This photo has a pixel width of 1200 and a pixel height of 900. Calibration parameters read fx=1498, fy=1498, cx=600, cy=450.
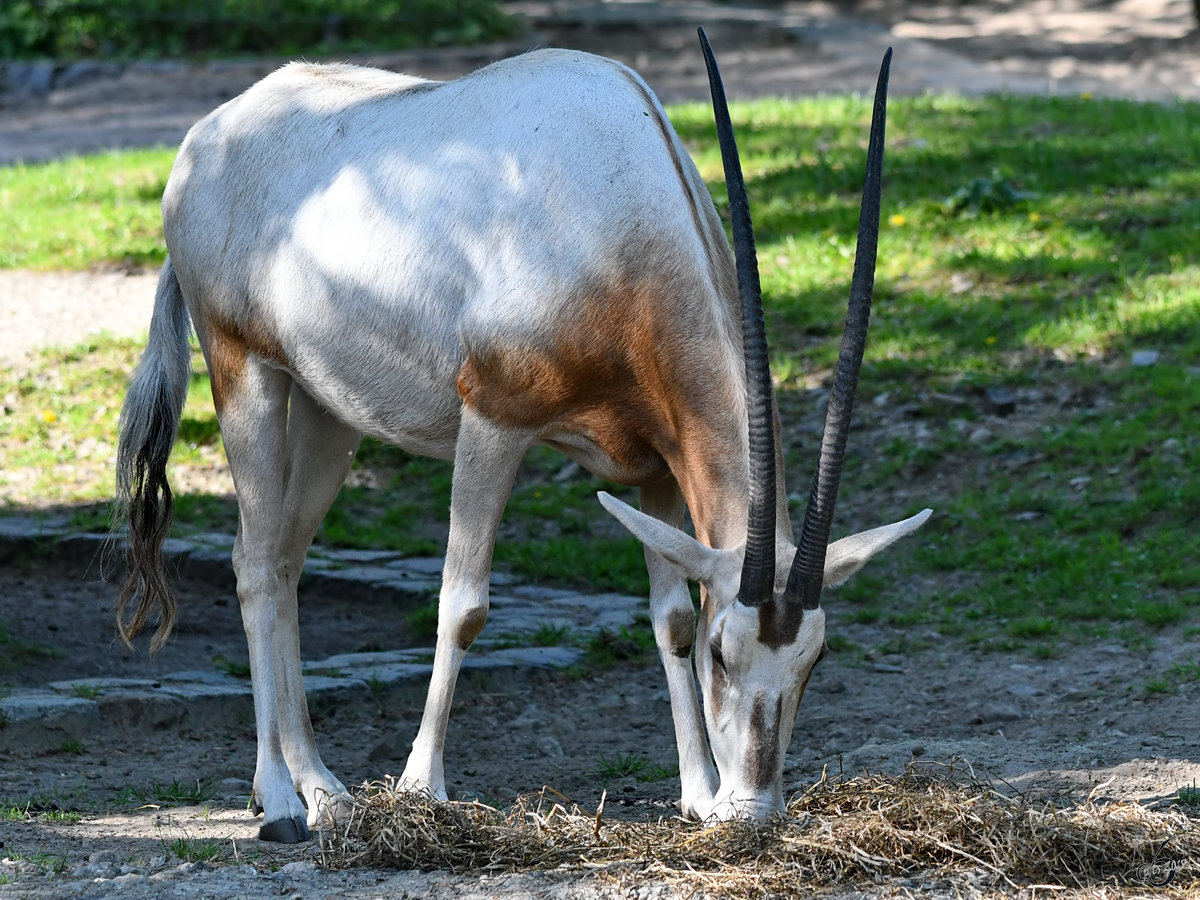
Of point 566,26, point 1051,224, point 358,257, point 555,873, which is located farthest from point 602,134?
point 566,26

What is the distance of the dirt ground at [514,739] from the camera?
12.1 feet

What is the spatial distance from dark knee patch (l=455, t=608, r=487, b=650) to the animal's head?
80 cm

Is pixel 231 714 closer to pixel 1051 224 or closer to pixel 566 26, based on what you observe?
pixel 1051 224

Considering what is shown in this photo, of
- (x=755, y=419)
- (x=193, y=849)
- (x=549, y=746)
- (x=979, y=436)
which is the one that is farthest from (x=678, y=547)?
(x=979, y=436)

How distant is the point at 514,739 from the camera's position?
534cm

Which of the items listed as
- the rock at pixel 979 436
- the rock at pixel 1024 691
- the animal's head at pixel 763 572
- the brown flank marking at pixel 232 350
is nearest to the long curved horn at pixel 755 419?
the animal's head at pixel 763 572

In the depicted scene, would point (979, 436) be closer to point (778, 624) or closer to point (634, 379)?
point (634, 379)

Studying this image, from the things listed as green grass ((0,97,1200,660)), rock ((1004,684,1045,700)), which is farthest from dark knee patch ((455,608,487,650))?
rock ((1004,684,1045,700))

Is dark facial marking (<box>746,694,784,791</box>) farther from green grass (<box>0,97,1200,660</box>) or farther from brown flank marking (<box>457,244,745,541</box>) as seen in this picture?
green grass (<box>0,97,1200,660</box>)

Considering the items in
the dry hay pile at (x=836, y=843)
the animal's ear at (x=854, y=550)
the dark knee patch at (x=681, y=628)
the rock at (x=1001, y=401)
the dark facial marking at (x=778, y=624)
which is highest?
the animal's ear at (x=854, y=550)

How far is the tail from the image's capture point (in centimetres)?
505

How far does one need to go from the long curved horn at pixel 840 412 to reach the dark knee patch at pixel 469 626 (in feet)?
3.67

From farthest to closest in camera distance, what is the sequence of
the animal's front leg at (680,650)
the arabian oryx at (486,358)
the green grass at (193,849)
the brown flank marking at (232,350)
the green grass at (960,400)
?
the green grass at (960,400) < the brown flank marking at (232,350) < the animal's front leg at (680,650) < the green grass at (193,849) < the arabian oryx at (486,358)

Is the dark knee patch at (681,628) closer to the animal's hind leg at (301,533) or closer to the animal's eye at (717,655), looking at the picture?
the animal's eye at (717,655)
